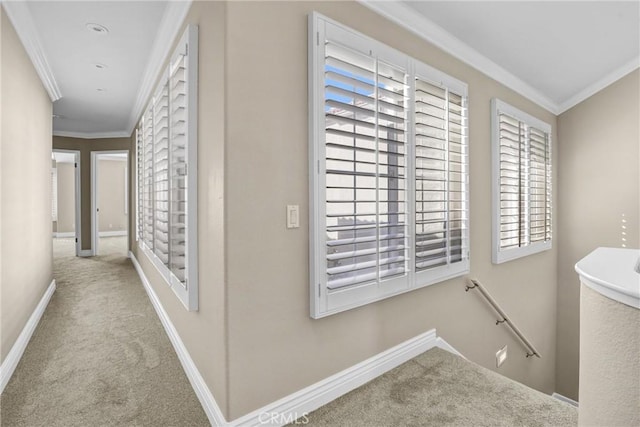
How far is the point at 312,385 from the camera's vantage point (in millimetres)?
1776

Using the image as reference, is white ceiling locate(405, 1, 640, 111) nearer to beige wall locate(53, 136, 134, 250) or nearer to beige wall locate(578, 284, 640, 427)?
beige wall locate(578, 284, 640, 427)

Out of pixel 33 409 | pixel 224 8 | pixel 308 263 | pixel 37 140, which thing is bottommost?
pixel 33 409

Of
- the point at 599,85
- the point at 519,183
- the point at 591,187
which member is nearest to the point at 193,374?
the point at 519,183

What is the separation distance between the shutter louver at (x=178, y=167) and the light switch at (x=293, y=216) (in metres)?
0.71

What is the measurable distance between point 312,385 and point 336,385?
6.4 inches

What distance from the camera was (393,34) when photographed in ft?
7.13

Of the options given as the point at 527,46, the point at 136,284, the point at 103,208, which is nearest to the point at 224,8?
the point at 527,46

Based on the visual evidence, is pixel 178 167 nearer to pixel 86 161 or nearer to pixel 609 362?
pixel 609 362

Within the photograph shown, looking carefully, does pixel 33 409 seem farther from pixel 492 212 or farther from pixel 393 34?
pixel 492 212

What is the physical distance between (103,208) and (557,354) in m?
11.3

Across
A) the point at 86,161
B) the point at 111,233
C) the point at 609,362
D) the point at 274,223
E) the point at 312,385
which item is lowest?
the point at 312,385

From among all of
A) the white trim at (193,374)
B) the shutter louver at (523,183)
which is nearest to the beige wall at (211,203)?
the white trim at (193,374)

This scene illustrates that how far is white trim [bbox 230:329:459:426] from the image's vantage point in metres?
1.62

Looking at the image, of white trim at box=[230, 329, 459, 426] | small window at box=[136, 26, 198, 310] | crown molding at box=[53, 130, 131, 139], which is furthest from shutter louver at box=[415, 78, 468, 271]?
crown molding at box=[53, 130, 131, 139]
